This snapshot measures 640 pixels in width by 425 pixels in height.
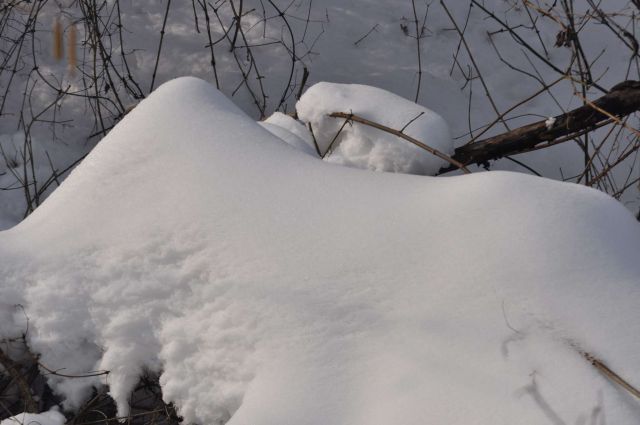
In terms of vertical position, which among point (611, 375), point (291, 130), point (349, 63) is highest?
point (349, 63)

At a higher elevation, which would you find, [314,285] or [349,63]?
[349,63]

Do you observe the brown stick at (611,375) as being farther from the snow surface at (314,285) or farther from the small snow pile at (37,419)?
the small snow pile at (37,419)

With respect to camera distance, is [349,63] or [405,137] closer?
[405,137]

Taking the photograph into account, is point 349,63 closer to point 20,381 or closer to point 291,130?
point 291,130

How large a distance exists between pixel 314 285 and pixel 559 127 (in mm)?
1402

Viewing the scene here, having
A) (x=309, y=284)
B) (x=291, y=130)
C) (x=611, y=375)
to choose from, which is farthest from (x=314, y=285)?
(x=291, y=130)

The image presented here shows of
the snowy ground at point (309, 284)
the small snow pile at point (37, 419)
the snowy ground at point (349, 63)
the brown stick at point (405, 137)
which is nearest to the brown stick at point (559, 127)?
the brown stick at point (405, 137)

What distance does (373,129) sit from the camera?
8.87 feet

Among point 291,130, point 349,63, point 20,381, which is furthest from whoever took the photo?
point 349,63

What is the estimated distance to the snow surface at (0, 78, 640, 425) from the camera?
1.48 m

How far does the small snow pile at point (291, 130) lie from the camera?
8.68 ft

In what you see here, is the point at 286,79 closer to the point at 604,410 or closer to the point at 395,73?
the point at 395,73

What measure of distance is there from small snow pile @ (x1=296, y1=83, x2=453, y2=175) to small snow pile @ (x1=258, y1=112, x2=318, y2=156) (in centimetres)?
4

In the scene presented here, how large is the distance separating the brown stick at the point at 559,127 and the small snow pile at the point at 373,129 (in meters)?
0.13
